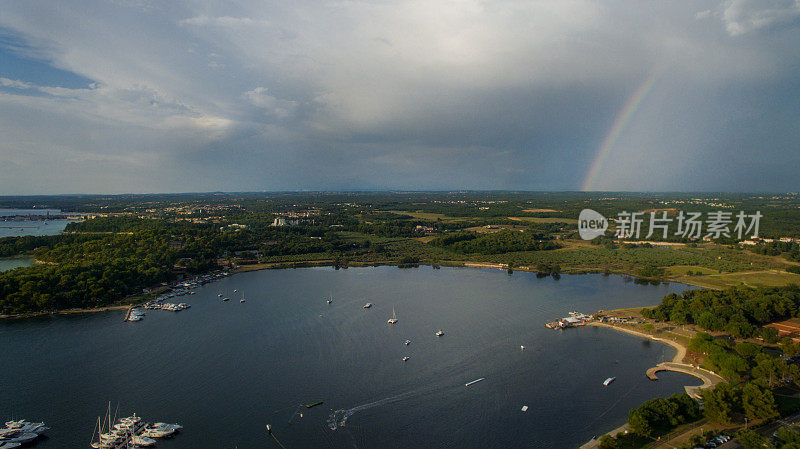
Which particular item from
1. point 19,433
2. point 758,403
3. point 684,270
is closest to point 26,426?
point 19,433

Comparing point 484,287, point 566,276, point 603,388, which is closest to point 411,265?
point 484,287

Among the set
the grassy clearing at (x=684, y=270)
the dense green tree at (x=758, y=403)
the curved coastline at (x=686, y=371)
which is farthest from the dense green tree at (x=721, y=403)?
the grassy clearing at (x=684, y=270)

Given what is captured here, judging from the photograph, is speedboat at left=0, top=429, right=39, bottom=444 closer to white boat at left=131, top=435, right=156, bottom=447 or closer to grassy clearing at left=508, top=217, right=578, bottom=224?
white boat at left=131, top=435, right=156, bottom=447

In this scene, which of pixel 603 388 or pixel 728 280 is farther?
pixel 728 280

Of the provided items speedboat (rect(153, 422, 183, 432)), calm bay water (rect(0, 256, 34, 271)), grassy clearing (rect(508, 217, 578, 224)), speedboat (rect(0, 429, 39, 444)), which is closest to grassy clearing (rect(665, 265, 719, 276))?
speedboat (rect(153, 422, 183, 432))

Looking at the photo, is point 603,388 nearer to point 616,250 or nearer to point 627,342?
point 627,342

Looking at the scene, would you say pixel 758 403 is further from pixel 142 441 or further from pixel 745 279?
pixel 745 279

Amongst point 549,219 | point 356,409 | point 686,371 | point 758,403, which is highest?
point 549,219
